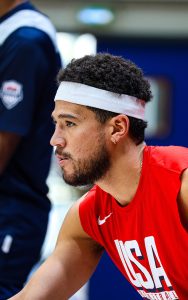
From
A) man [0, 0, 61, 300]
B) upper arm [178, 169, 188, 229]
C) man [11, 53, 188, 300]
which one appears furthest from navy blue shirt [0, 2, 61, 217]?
upper arm [178, 169, 188, 229]

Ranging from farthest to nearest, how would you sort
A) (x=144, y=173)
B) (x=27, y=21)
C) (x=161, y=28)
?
(x=161, y=28), (x=27, y=21), (x=144, y=173)

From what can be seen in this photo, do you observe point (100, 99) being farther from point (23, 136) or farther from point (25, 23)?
point (25, 23)

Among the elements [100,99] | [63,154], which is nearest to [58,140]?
[63,154]

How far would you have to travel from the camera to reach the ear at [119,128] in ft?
7.96

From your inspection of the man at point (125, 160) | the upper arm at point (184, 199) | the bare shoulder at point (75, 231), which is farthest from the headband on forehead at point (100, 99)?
the bare shoulder at point (75, 231)

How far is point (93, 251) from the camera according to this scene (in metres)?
2.76

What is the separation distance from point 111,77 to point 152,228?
0.48 m

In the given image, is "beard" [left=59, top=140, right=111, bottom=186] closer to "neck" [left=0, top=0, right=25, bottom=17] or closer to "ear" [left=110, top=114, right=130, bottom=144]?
"ear" [left=110, top=114, right=130, bottom=144]

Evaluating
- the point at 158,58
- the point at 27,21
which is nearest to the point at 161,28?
the point at 158,58

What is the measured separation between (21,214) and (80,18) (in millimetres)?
2875

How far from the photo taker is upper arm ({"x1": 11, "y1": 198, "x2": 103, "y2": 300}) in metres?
2.60

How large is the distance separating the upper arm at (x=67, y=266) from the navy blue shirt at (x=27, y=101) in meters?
0.28

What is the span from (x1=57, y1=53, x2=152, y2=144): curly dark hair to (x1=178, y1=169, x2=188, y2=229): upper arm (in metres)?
0.25

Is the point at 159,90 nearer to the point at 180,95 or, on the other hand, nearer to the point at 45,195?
the point at 180,95
